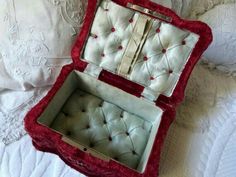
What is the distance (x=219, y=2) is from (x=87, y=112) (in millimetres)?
691

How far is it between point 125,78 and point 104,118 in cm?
16

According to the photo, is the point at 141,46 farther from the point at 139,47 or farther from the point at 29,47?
the point at 29,47

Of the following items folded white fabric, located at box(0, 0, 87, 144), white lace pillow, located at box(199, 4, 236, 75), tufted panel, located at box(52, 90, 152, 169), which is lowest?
tufted panel, located at box(52, 90, 152, 169)

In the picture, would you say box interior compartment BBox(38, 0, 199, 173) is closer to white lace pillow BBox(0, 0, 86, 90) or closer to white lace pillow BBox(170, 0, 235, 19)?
white lace pillow BBox(0, 0, 86, 90)

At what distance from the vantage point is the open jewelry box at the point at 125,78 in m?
0.83

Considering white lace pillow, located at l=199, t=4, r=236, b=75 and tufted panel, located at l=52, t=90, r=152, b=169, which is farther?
white lace pillow, located at l=199, t=4, r=236, b=75

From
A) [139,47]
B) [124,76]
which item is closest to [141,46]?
[139,47]

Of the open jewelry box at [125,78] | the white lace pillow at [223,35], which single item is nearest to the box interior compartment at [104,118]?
the open jewelry box at [125,78]

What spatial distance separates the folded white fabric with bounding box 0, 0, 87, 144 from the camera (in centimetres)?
86

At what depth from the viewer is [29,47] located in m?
0.88

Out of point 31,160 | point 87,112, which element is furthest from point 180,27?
point 31,160

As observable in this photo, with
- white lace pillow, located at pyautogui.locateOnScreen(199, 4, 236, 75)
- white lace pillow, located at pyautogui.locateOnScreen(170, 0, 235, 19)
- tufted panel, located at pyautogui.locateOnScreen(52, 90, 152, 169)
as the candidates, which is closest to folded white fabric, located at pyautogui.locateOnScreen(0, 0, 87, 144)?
tufted panel, located at pyautogui.locateOnScreen(52, 90, 152, 169)

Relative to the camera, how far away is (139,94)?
0.89 metres

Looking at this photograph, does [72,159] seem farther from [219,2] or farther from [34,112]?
[219,2]
